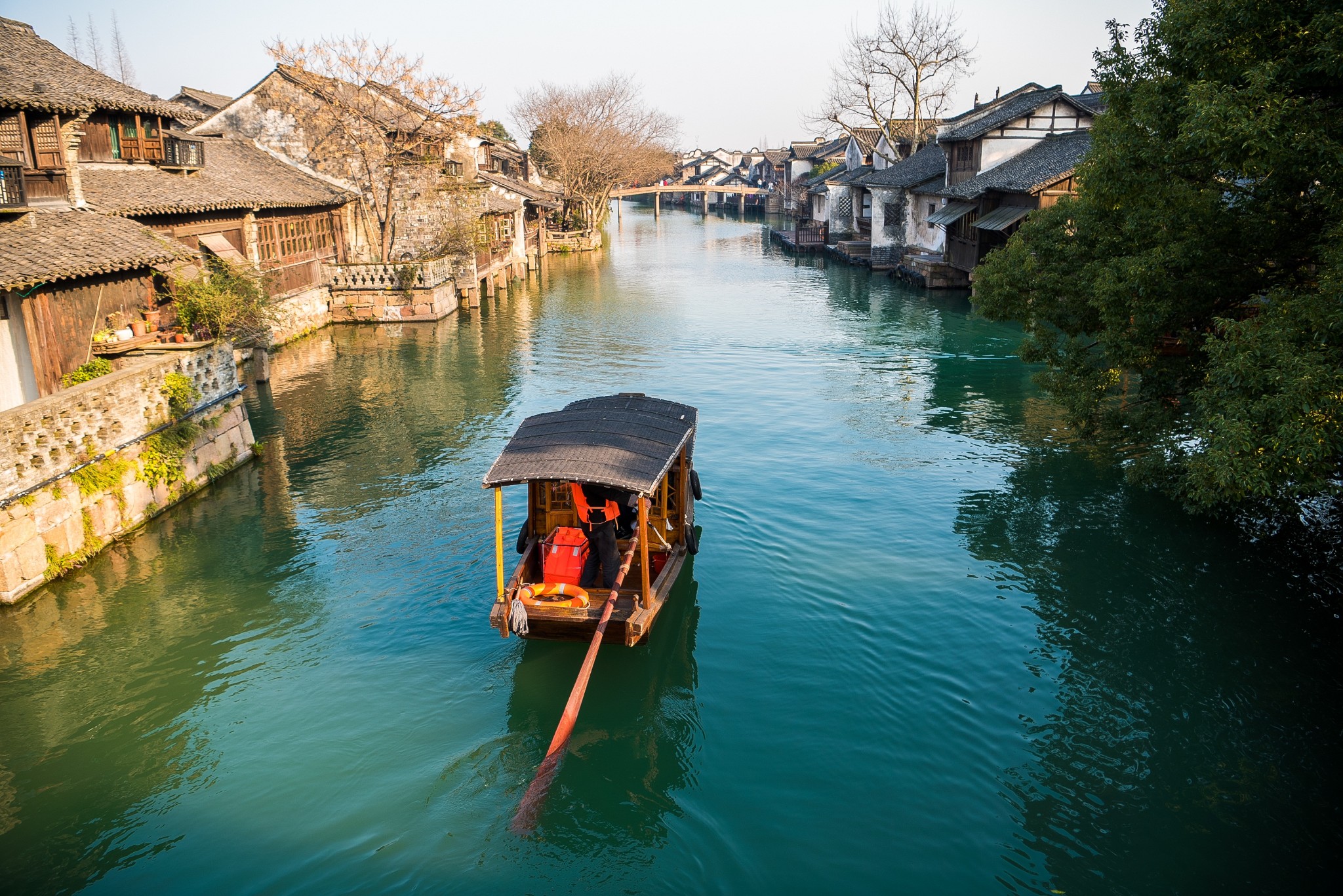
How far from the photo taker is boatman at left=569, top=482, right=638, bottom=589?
10500 mm

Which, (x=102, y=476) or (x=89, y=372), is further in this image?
(x=89, y=372)

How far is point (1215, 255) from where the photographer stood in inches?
452

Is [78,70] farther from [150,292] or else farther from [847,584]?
[847,584]

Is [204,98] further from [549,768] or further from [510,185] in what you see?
[549,768]

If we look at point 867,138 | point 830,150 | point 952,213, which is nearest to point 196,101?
point 952,213

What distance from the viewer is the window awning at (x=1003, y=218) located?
33.1m

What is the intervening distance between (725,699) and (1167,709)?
495 centimetres

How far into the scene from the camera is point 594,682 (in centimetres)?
1054

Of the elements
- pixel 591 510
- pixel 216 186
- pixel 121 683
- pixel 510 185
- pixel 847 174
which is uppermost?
pixel 847 174

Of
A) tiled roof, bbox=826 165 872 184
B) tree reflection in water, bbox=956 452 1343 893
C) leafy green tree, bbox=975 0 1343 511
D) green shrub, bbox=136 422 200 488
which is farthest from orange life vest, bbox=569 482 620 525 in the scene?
tiled roof, bbox=826 165 872 184

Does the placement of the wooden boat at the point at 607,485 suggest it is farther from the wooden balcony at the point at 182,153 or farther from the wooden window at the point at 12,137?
the wooden balcony at the point at 182,153

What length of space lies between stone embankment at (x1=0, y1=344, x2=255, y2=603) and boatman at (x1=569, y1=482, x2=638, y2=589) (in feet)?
25.0

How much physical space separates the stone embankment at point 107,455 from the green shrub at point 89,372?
435 mm

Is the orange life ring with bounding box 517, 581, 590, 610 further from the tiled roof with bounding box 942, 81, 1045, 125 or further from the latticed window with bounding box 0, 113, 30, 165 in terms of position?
the tiled roof with bounding box 942, 81, 1045, 125
